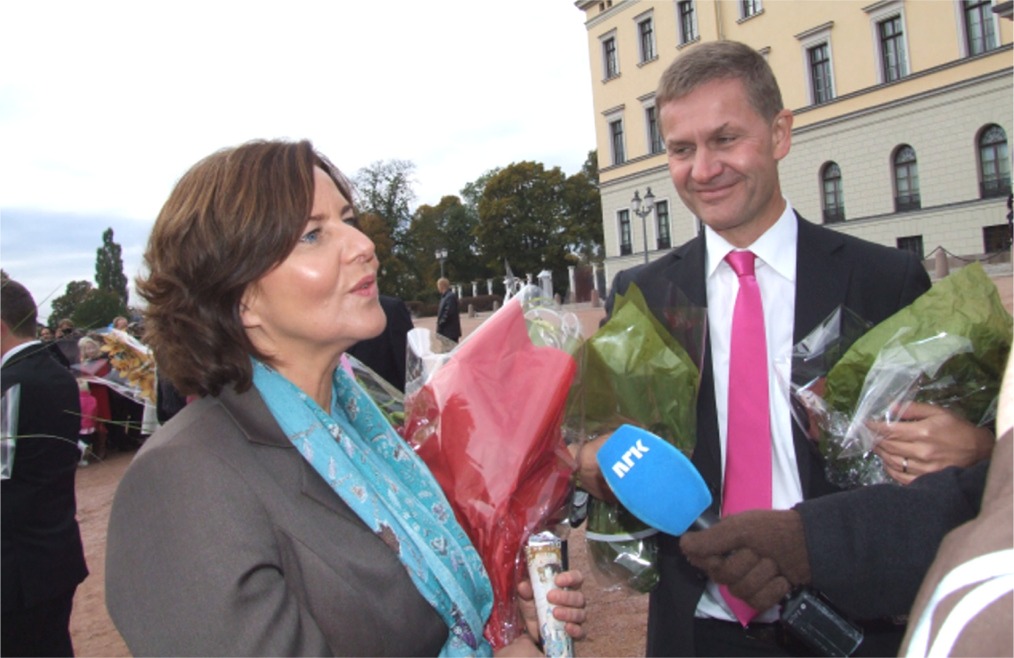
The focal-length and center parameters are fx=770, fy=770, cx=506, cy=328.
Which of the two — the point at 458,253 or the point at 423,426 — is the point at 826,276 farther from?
the point at 458,253

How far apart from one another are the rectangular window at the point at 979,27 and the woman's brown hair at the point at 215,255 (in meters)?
29.6

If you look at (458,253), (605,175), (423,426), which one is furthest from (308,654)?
(458,253)

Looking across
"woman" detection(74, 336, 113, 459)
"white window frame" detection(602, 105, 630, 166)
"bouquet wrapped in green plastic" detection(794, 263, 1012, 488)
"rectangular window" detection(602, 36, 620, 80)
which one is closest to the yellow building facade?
"rectangular window" detection(602, 36, 620, 80)

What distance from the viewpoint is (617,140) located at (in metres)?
39.5

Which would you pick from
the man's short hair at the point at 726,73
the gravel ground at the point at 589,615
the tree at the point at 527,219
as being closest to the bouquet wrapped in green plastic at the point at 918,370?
the man's short hair at the point at 726,73

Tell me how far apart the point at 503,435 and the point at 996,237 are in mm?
29224

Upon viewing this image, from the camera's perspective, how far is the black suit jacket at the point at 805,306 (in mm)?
2029

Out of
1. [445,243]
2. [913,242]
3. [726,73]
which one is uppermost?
[445,243]

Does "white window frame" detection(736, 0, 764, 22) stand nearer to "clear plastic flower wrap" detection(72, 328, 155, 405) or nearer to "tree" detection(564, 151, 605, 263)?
"tree" detection(564, 151, 605, 263)

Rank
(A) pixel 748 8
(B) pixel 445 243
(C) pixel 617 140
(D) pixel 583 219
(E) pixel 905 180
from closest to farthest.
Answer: (E) pixel 905 180 < (A) pixel 748 8 < (C) pixel 617 140 < (D) pixel 583 219 < (B) pixel 445 243

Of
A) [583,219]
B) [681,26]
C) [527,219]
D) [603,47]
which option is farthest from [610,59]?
[583,219]

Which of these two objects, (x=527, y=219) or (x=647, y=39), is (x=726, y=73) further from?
(x=527, y=219)

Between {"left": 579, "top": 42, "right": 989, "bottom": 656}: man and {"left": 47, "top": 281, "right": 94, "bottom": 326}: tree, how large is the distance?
1499mm

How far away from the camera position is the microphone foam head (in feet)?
4.84
